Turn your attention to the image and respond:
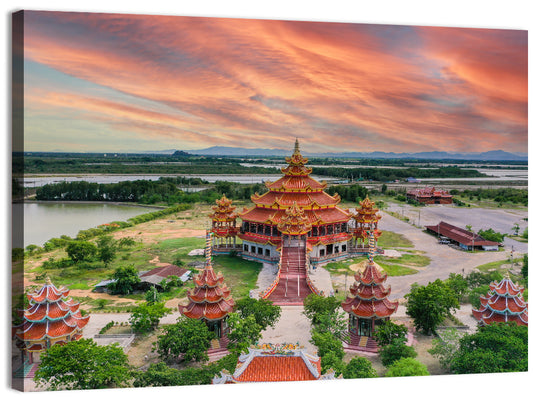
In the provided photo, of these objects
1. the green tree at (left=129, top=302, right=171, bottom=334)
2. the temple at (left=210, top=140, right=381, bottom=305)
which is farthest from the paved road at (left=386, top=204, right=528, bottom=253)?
the green tree at (left=129, top=302, right=171, bottom=334)

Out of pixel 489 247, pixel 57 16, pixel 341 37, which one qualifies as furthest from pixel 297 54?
pixel 489 247

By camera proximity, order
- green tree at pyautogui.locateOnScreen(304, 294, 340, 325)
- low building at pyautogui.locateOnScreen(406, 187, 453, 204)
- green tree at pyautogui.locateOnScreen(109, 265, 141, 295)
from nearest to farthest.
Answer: green tree at pyautogui.locateOnScreen(304, 294, 340, 325) → green tree at pyautogui.locateOnScreen(109, 265, 141, 295) → low building at pyautogui.locateOnScreen(406, 187, 453, 204)

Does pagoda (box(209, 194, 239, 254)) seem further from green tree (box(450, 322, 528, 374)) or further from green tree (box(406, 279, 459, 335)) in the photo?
green tree (box(450, 322, 528, 374))

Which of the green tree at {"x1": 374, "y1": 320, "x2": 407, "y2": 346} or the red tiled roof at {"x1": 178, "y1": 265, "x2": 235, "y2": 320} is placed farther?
the red tiled roof at {"x1": 178, "y1": 265, "x2": 235, "y2": 320}

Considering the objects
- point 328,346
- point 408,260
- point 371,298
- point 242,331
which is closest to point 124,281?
point 242,331

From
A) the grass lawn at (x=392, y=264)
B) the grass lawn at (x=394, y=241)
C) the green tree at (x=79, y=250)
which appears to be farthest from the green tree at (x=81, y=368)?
the grass lawn at (x=394, y=241)

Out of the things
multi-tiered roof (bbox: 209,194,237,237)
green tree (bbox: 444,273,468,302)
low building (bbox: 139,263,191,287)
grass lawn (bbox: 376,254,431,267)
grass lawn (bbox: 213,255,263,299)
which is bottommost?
grass lawn (bbox: 213,255,263,299)

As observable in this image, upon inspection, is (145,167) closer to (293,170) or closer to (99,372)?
(293,170)

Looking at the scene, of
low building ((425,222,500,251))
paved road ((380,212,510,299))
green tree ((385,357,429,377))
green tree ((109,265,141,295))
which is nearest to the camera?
green tree ((385,357,429,377))
